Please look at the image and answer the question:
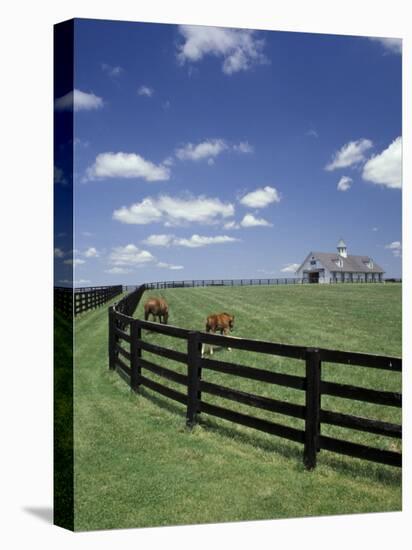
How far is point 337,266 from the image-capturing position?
6.93 meters

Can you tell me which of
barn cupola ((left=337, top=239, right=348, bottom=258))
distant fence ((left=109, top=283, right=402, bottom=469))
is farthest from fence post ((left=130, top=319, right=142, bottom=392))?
barn cupola ((left=337, top=239, right=348, bottom=258))

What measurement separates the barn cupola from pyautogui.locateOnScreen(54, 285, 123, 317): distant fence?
2.52 m

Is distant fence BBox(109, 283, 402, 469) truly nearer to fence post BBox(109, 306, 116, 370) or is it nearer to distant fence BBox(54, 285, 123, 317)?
fence post BBox(109, 306, 116, 370)

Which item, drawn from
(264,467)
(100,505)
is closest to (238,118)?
(264,467)

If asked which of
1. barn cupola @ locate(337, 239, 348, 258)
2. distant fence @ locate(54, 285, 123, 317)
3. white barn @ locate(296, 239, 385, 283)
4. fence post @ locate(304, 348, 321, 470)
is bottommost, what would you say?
fence post @ locate(304, 348, 321, 470)

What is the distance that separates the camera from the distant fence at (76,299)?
5531 millimetres

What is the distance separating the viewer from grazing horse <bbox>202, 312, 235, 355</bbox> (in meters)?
7.40

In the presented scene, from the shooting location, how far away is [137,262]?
6.08 meters

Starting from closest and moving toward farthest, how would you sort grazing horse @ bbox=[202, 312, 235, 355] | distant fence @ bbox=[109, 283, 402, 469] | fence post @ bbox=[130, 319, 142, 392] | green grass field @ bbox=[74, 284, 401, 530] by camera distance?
1. green grass field @ bbox=[74, 284, 401, 530]
2. distant fence @ bbox=[109, 283, 402, 469]
3. grazing horse @ bbox=[202, 312, 235, 355]
4. fence post @ bbox=[130, 319, 142, 392]

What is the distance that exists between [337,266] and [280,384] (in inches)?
62.5

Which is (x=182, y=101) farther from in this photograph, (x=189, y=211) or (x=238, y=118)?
(x=189, y=211)

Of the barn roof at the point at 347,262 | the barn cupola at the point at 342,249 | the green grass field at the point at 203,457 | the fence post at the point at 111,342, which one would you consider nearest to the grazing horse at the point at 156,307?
the green grass field at the point at 203,457

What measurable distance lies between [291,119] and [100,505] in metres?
4.28

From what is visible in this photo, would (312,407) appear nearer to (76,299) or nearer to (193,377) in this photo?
(193,377)
